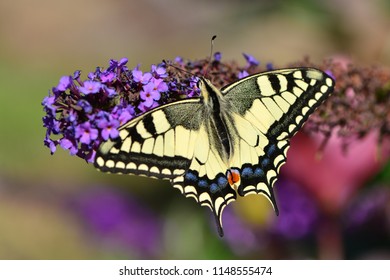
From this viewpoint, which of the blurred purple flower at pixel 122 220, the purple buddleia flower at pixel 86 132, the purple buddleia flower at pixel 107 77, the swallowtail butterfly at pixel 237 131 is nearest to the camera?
the purple buddleia flower at pixel 86 132

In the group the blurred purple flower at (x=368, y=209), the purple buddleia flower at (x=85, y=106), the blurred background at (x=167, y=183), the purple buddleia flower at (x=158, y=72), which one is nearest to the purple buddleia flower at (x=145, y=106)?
the purple buddleia flower at (x=158, y=72)

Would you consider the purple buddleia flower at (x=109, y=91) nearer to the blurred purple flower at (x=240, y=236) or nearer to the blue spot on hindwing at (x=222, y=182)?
the blue spot on hindwing at (x=222, y=182)

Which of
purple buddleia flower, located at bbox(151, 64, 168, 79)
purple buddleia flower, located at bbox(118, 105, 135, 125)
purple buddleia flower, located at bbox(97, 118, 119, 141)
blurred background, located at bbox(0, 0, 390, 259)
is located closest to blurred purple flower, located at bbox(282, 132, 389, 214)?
blurred background, located at bbox(0, 0, 390, 259)

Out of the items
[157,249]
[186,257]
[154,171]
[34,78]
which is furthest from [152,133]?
[34,78]

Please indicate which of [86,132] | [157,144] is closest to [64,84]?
[86,132]

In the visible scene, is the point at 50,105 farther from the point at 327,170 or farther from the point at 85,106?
the point at 327,170

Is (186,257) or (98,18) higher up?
(98,18)

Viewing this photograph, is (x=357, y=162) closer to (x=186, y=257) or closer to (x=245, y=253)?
(x=245, y=253)
